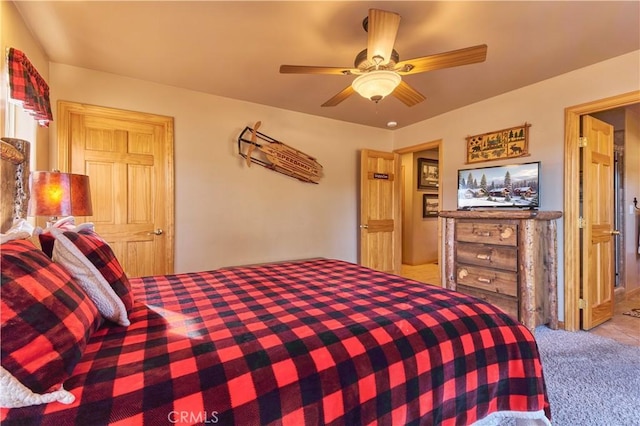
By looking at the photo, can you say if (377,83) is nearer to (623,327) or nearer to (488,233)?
(488,233)

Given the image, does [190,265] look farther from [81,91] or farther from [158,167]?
[81,91]

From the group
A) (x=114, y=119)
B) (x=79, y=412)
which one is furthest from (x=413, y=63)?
(x=114, y=119)

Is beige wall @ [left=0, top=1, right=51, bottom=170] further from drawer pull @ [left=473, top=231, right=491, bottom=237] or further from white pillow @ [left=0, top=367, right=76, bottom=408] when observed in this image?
drawer pull @ [left=473, top=231, right=491, bottom=237]

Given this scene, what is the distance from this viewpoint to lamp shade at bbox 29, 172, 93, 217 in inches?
69.0

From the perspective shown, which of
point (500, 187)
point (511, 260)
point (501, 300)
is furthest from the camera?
point (500, 187)

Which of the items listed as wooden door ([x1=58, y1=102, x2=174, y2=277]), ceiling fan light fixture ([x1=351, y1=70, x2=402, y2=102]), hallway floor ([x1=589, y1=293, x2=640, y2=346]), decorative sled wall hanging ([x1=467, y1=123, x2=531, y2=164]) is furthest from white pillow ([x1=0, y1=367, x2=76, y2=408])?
decorative sled wall hanging ([x1=467, y1=123, x2=531, y2=164])

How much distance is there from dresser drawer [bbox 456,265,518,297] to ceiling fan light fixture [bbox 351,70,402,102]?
205cm

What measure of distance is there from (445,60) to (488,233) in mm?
1775

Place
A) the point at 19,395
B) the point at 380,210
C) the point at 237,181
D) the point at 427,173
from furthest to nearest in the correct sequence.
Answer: the point at 427,173 → the point at 380,210 → the point at 237,181 → the point at 19,395

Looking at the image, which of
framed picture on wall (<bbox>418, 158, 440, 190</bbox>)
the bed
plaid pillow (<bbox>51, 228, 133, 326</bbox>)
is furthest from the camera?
framed picture on wall (<bbox>418, 158, 440, 190</bbox>)

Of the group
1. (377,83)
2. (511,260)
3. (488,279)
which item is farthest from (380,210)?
(377,83)

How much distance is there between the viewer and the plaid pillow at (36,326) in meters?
0.65

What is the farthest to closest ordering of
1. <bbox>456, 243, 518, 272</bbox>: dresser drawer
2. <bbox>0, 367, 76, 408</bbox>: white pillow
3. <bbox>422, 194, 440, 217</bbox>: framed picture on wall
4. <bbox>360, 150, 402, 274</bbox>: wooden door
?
<bbox>422, 194, 440, 217</bbox>: framed picture on wall → <bbox>360, 150, 402, 274</bbox>: wooden door → <bbox>456, 243, 518, 272</bbox>: dresser drawer → <bbox>0, 367, 76, 408</bbox>: white pillow

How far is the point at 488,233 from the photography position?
2832 mm
